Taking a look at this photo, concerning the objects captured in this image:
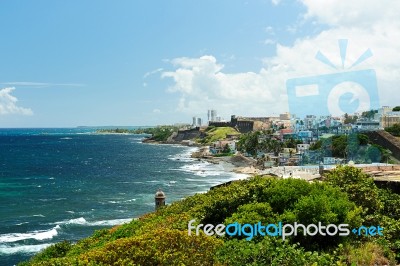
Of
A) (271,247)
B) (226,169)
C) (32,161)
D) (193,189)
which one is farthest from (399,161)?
(32,161)

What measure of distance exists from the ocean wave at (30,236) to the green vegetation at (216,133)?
333 feet

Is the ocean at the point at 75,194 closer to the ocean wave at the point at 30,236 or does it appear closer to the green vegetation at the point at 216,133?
the ocean wave at the point at 30,236

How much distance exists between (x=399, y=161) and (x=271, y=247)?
4327 centimetres

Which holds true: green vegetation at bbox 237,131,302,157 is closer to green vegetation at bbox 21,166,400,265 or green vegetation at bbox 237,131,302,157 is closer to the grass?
the grass

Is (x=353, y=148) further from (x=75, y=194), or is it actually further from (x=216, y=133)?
(x=216, y=133)

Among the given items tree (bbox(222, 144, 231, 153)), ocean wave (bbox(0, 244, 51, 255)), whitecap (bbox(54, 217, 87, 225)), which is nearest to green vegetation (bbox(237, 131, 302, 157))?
tree (bbox(222, 144, 231, 153))

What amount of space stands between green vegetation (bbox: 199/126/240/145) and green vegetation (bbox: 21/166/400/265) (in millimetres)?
118704

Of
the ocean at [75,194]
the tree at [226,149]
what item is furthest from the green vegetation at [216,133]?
the ocean at [75,194]

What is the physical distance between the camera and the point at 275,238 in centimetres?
838

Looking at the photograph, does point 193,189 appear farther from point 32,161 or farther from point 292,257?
point 32,161

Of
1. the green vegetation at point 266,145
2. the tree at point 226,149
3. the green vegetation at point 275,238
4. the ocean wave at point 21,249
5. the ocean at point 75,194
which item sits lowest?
the ocean wave at point 21,249

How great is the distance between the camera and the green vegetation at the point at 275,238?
23.4ft

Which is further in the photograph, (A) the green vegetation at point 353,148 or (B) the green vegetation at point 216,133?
(B) the green vegetation at point 216,133

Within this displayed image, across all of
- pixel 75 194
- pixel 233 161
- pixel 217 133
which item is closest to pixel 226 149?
pixel 233 161
